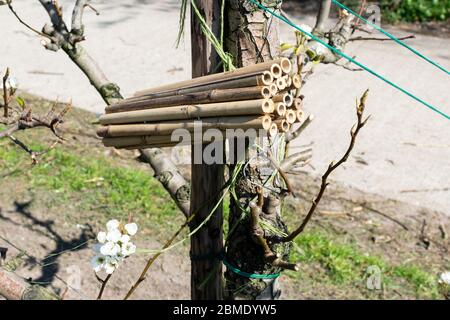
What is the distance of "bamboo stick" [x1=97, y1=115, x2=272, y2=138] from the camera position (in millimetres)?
1552

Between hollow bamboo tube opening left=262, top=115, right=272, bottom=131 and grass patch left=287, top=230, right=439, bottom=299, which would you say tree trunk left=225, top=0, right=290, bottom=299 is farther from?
grass patch left=287, top=230, right=439, bottom=299

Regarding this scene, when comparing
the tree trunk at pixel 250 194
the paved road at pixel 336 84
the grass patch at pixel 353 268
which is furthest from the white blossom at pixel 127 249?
the paved road at pixel 336 84

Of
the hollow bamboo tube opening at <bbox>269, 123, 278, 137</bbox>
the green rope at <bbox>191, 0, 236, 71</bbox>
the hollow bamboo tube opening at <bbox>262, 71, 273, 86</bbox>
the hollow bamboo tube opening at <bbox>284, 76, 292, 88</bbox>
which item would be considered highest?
the green rope at <bbox>191, 0, 236, 71</bbox>

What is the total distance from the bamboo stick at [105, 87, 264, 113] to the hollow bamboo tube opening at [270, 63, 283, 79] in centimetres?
5

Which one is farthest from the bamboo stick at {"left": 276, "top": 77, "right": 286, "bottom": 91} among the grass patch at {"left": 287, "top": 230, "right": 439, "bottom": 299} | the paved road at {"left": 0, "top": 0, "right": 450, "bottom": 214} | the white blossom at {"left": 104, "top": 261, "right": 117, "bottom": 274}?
the paved road at {"left": 0, "top": 0, "right": 450, "bottom": 214}

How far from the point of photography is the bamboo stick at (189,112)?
5.08 feet

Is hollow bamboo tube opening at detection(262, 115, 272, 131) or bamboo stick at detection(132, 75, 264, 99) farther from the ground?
bamboo stick at detection(132, 75, 264, 99)

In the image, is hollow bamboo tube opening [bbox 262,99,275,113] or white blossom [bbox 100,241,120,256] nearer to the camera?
hollow bamboo tube opening [bbox 262,99,275,113]

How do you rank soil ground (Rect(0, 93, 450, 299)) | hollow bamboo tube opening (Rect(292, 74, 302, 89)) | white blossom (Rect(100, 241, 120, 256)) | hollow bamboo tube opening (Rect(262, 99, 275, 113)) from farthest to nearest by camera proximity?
1. soil ground (Rect(0, 93, 450, 299))
2. white blossom (Rect(100, 241, 120, 256))
3. hollow bamboo tube opening (Rect(292, 74, 302, 89))
4. hollow bamboo tube opening (Rect(262, 99, 275, 113))

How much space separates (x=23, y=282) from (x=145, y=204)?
2.13 m

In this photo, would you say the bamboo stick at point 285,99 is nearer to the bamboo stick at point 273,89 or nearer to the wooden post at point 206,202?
the bamboo stick at point 273,89

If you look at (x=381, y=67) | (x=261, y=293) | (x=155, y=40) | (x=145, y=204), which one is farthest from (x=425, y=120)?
(x=261, y=293)

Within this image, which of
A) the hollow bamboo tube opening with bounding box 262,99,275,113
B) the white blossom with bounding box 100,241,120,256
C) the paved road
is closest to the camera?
the hollow bamboo tube opening with bounding box 262,99,275,113
